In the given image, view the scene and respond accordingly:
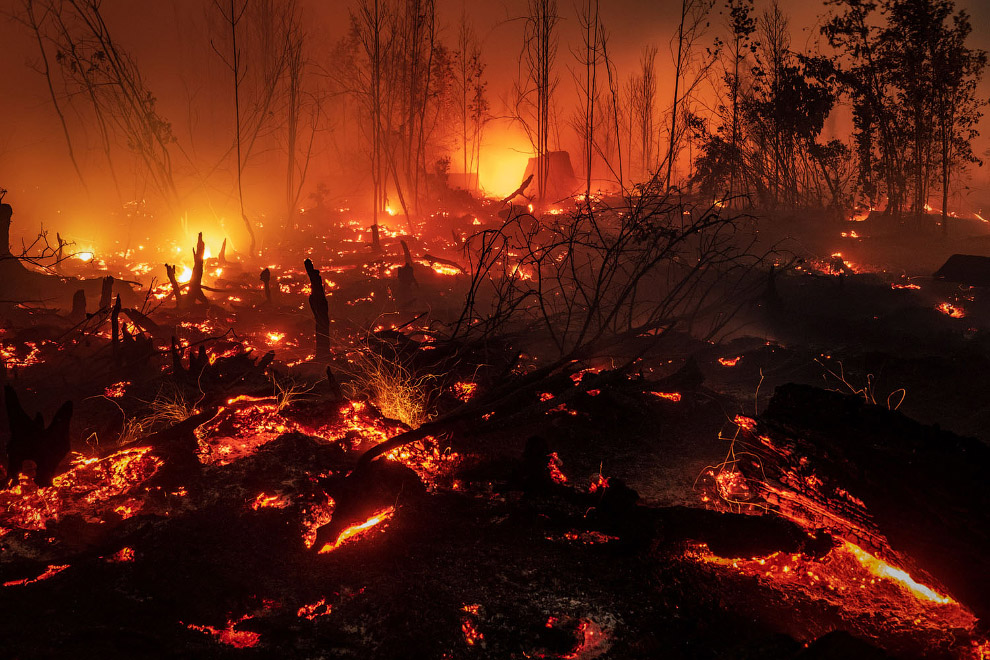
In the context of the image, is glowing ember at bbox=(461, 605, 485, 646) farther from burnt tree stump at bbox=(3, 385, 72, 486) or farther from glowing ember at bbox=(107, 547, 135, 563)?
burnt tree stump at bbox=(3, 385, 72, 486)

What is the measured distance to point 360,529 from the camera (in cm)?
354

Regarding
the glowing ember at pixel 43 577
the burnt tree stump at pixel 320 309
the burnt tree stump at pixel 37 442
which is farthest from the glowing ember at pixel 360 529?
the burnt tree stump at pixel 320 309

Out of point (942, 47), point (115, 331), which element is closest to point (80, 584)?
point (115, 331)

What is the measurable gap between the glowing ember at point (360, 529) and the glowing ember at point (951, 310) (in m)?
11.2

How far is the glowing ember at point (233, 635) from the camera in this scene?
2.54 metres

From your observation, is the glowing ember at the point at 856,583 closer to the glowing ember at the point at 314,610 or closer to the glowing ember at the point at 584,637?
the glowing ember at the point at 584,637

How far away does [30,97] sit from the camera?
92.6 ft

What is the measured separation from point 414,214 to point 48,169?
17492mm

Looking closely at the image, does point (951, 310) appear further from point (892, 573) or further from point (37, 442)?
point (37, 442)

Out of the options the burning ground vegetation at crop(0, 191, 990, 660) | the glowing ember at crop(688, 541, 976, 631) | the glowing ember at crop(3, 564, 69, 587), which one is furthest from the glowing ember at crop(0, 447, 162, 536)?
the glowing ember at crop(688, 541, 976, 631)

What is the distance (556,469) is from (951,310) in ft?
33.5

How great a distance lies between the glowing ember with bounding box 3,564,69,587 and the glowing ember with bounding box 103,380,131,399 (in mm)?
2895

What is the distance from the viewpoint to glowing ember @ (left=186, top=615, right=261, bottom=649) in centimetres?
254

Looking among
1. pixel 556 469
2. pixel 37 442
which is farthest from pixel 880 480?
pixel 37 442
